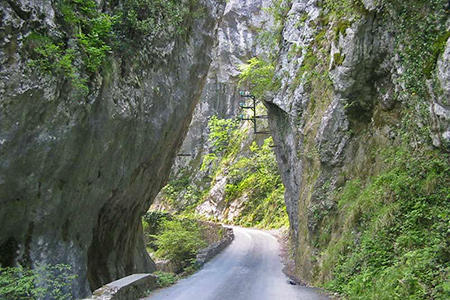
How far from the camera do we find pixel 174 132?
49.6ft

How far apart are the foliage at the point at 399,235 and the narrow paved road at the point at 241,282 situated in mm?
1227

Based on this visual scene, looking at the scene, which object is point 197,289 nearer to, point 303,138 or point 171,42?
point 303,138

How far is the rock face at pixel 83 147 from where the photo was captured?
24.0 feet

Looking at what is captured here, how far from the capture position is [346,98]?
1127cm

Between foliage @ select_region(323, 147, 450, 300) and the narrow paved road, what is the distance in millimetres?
1227

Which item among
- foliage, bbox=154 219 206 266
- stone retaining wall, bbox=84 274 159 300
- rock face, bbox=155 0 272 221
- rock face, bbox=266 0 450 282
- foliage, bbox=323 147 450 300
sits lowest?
foliage, bbox=154 219 206 266

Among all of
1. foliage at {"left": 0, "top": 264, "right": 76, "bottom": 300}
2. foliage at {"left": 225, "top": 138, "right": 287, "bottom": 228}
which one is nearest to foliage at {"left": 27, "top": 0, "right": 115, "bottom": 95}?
foliage at {"left": 0, "top": 264, "right": 76, "bottom": 300}

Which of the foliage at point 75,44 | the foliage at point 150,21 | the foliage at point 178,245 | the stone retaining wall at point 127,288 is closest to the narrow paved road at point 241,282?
the stone retaining wall at point 127,288

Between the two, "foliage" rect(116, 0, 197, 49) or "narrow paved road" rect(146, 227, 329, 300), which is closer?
"narrow paved road" rect(146, 227, 329, 300)

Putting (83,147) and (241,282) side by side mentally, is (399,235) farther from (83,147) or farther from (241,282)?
(83,147)

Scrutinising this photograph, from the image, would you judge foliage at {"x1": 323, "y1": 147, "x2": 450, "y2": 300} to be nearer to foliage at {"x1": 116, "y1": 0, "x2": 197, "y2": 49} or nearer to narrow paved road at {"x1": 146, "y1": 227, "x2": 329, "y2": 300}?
narrow paved road at {"x1": 146, "y1": 227, "x2": 329, "y2": 300}

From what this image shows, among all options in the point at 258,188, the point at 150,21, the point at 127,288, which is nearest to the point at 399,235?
the point at 127,288

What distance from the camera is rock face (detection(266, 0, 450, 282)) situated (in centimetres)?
800

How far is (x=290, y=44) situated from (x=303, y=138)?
5917 millimetres
